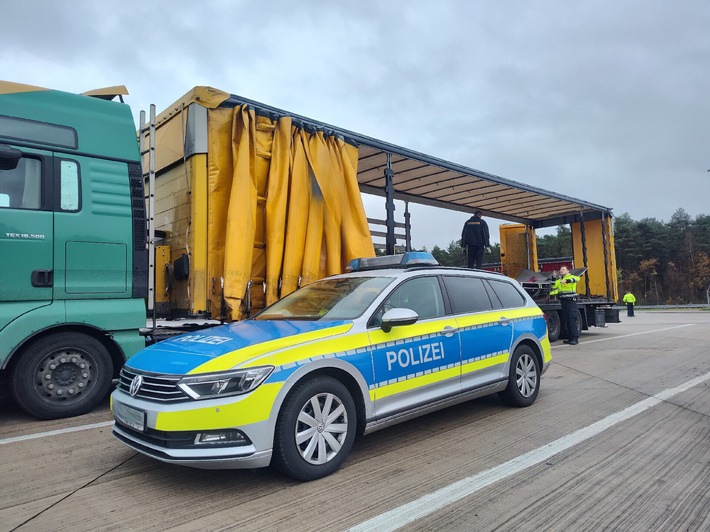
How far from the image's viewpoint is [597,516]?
8.64 feet

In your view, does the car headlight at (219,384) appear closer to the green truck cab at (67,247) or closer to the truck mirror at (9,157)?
the green truck cab at (67,247)

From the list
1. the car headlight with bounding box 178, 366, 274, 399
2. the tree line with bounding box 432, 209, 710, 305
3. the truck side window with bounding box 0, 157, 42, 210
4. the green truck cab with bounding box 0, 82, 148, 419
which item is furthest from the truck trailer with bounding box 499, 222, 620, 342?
the tree line with bounding box 432, 209, 710, 305

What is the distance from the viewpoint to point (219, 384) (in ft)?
9.48

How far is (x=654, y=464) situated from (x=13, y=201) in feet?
19.1

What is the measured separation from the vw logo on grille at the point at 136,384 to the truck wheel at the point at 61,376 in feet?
6.20

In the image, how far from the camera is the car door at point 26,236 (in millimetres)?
4348

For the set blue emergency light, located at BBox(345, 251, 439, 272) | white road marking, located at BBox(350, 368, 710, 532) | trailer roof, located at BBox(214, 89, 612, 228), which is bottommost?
white road marking, located at BBox(350, 368, 710, 532)

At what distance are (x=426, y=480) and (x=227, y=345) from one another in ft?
5.27

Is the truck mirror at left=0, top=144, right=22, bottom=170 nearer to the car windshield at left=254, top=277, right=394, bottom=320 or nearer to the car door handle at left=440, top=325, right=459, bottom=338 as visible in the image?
the car windshield at left=254, top=277, right=394, bottom=320

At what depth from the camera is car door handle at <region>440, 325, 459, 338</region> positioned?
415cm

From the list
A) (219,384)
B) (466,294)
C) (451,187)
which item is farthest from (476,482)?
(451,187)

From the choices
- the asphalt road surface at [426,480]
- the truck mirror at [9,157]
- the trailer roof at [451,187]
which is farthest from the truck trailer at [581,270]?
the truck mirror at [9,157]

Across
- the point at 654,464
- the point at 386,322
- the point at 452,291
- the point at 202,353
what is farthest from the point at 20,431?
the point at 654,464

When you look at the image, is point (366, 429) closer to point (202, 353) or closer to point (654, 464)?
point (202, 353)
